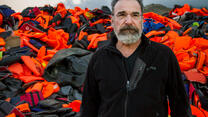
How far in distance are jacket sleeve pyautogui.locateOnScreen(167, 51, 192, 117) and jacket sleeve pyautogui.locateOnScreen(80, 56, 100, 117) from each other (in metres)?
0.73

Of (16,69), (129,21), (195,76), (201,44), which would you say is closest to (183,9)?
(201,44)

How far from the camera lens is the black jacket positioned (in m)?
1.30

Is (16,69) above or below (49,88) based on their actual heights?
above

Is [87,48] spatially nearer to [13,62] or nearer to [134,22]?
[13,62]

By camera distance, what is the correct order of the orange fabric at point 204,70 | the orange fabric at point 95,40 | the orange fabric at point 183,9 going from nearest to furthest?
the orange fabric at point 204,70
the orange fabric at point 95,40
the orange fabric at point 183,9

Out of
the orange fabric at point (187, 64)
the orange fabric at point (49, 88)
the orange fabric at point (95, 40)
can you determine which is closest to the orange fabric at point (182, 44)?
the orange fabric at point (187, 64)

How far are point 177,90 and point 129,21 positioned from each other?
797 mm

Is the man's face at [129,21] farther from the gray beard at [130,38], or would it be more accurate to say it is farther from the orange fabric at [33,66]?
the orange fabric at [33,66]

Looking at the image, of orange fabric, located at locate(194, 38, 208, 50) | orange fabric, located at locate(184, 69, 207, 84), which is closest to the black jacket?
orange fabric, located at locate(184, 69, 207, 84)

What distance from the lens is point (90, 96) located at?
161cm

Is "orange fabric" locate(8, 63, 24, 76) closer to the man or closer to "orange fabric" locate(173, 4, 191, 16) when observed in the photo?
the man

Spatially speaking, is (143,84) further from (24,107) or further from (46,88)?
(46,88)

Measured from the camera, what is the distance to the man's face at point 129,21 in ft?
4.94

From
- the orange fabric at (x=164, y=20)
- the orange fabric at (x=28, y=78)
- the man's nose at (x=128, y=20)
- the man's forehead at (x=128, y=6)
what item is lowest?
the orange fabric at (x=28, y=78)
